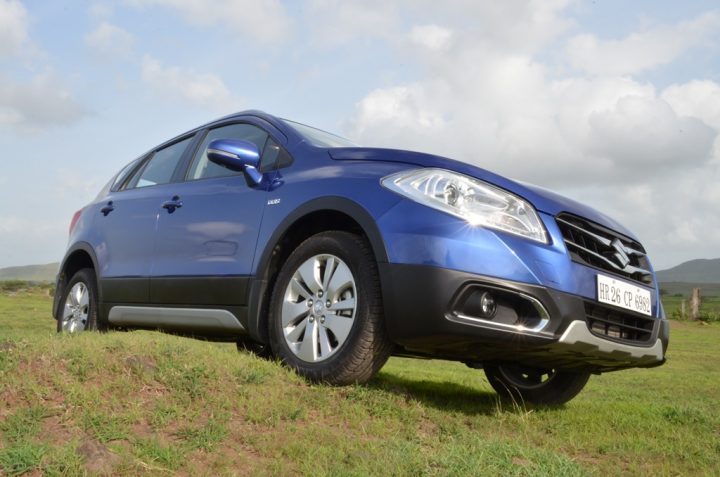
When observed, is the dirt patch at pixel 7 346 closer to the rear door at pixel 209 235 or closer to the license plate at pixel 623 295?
the rear door at pixel 209 235

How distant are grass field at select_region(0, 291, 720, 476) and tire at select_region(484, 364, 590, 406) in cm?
28

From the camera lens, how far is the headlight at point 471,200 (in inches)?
151

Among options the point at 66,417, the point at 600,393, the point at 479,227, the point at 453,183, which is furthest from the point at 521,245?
the point at 600,393

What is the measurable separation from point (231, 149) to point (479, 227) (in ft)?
5.85

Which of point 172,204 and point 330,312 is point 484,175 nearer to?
point 330,312

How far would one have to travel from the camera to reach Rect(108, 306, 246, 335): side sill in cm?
480

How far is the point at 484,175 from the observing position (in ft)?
13.2

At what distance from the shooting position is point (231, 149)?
4648 mm

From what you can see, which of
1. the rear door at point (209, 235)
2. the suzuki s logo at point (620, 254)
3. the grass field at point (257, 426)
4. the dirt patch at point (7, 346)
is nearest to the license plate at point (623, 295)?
the suzuki s logo at point (620, 254)

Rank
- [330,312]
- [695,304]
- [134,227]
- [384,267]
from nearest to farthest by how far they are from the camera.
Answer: [384,267], [330,312], [134,227], [695,304]

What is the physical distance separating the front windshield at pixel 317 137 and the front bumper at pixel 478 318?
142 centimetres

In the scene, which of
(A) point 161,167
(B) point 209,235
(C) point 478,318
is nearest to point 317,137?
(B) point 209,235

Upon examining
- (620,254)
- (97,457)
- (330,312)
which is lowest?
(97,457)

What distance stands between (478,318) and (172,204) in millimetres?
2751
